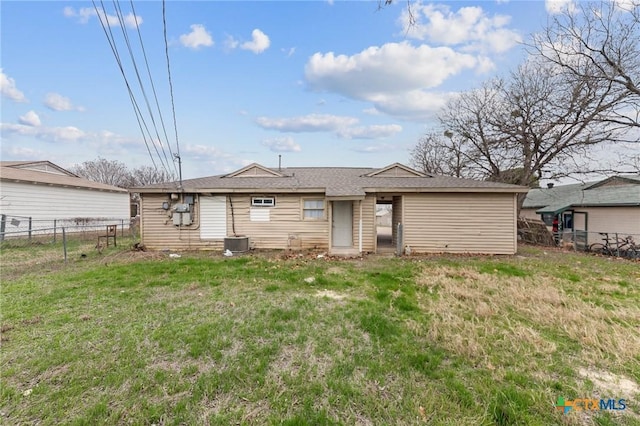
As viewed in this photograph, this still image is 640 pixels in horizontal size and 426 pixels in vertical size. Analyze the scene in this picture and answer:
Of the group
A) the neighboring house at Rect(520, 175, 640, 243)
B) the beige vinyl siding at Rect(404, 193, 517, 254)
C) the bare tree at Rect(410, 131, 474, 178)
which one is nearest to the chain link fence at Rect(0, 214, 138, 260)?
the beige vinyl siding at Rect(404, 193, 517, 254)

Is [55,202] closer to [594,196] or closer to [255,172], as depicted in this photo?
[255,172]

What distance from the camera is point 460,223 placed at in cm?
1014

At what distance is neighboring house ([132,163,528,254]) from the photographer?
10047 millimetres

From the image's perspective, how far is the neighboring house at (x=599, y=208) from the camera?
13516mm

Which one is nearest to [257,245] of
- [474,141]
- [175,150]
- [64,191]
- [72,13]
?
[175,150]

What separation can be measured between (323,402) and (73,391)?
2.23 meters

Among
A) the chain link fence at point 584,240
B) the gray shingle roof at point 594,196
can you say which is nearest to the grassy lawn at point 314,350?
the chain link fence at point 584,240

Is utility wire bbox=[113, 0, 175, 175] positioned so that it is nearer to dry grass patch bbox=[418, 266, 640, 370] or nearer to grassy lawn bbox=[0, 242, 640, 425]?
grassy lawn bbox=[0, 242, 640, 425]

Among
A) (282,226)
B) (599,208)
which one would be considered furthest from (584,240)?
(282,226)

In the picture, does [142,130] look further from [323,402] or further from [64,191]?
[64,191]

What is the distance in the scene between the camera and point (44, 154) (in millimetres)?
23359

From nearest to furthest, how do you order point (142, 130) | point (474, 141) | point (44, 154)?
point (142, 130) → point (474, 141) → point (44, 154)

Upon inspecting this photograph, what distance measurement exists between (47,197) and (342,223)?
16.4m

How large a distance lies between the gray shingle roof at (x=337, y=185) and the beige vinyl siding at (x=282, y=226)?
43 cm
